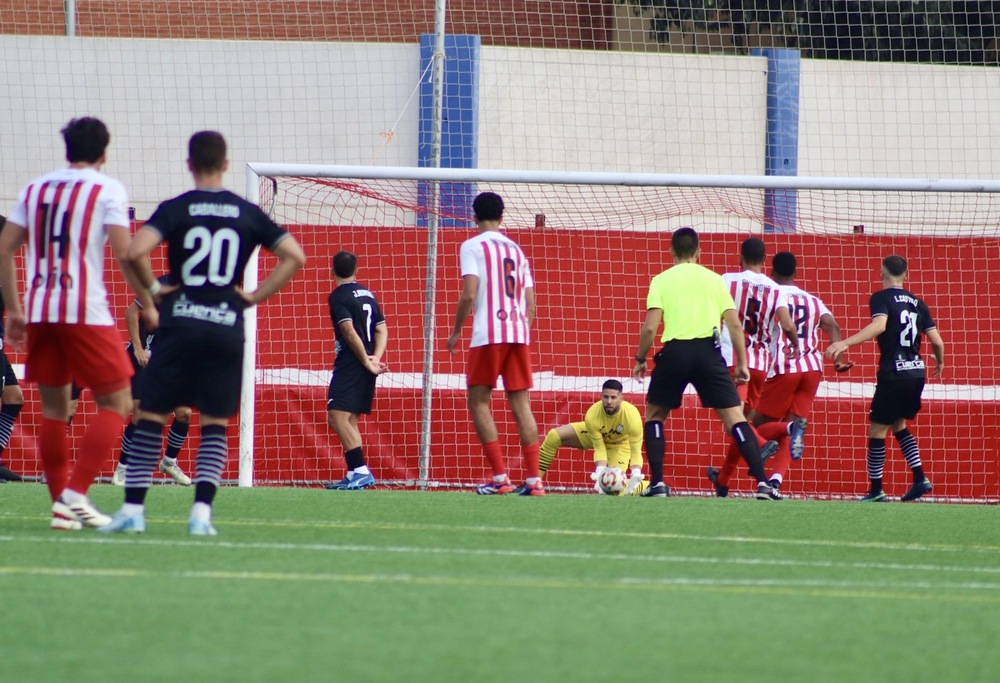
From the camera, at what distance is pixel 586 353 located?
45.5 feet

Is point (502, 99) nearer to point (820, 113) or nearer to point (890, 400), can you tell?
point (820, 113)

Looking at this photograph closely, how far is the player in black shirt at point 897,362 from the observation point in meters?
12.0

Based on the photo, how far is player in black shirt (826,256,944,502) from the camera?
39.4 ft

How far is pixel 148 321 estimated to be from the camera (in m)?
6.47

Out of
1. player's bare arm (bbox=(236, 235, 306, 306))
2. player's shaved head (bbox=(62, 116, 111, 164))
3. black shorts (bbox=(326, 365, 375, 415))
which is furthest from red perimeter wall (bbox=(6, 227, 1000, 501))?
player's bare arm (bbox=(236, 235, 306, 306))

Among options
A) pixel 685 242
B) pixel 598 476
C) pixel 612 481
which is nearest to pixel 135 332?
pixel 598 476

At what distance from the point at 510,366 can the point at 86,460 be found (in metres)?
Answer: 4.12

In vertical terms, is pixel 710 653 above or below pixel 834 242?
below

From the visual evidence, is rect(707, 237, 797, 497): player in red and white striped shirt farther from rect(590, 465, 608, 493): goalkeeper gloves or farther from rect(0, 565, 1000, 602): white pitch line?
rect(0, 565, 1000, 602): white pitch line

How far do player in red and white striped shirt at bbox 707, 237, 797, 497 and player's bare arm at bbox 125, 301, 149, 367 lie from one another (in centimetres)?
463

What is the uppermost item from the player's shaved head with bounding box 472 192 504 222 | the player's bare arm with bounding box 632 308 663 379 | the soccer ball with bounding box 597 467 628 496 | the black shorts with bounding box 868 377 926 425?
the player's shaved head with bounding box 472 192 504 222

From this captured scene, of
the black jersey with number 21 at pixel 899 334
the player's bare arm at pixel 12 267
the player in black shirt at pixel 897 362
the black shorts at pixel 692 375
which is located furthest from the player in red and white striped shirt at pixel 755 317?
the player's bare arm at pixel 12 267

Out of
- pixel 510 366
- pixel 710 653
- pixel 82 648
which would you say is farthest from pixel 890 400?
pixel 82 648

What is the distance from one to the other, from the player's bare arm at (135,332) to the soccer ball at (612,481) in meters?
3.77
